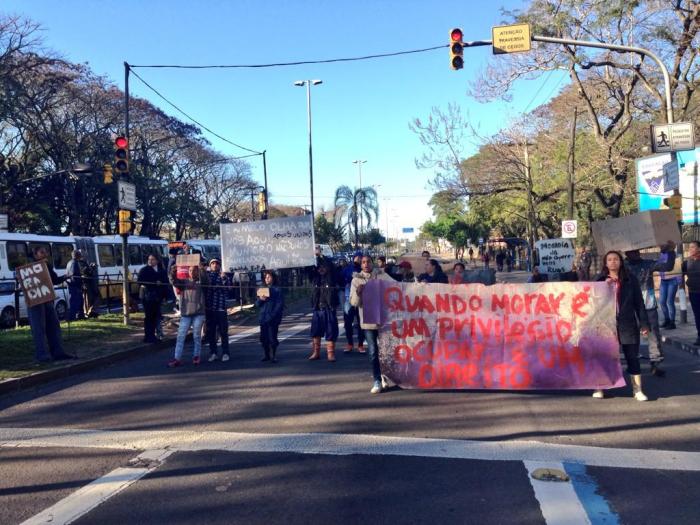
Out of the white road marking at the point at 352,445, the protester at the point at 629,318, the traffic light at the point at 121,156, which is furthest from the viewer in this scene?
the traffic light at the point at 121,156

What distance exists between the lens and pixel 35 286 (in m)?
9.43

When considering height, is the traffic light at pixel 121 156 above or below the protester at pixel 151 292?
above

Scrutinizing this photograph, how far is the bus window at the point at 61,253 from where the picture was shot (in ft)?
70.2

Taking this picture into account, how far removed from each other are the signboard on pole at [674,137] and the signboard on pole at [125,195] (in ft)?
39.0

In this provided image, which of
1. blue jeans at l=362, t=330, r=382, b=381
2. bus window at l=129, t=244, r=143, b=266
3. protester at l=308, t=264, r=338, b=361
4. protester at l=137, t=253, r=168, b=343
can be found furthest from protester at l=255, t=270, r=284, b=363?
bus window at l=129, t=244, r=143, b=266

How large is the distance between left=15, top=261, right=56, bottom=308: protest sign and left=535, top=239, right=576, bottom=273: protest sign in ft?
49.9

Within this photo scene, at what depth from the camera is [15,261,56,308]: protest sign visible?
9.39 meters

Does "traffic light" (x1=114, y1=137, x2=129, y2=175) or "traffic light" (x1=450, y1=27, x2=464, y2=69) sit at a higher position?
"traffic light" (x1=450, y1=27, x2=464, y2=69)

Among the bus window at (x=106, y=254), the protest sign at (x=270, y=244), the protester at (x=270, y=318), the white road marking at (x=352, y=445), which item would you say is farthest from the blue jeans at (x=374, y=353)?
the bus window at (x=106, y=254)

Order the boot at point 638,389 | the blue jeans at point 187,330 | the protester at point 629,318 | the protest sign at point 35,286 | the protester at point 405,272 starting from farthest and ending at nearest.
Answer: the protester at point 405,272, the blue jeans at point 187,330, the protest sign at point 35,286, the protester at point 629,318, the boot at point 638,389

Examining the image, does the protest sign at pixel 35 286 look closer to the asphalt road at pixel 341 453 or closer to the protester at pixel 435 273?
the asphalt road at pixel 341 453

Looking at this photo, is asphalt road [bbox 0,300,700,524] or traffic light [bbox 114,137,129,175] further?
traffic light [bbox 114,137,129,175]

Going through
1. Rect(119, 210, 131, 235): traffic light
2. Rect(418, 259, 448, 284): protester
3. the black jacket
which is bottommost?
the black jacket

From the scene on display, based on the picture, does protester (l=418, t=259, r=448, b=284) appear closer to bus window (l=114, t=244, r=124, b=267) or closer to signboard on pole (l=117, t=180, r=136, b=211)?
signboard on pole (l=117, t=180, r=136, b=211)
